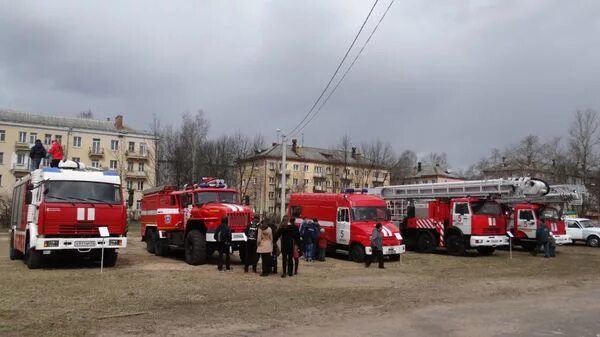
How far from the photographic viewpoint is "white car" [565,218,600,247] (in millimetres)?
34094

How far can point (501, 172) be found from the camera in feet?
260

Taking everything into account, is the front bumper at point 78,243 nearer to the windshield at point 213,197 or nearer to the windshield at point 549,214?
the windshield at point 213,197

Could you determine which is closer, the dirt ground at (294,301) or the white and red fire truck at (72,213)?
the dirt ground at (294,301)

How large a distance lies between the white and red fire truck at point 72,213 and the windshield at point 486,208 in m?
15.2

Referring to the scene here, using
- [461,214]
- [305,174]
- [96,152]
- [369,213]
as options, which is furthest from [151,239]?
[305,174]

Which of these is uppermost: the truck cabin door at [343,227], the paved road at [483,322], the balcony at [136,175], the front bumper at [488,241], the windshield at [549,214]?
the balcony at [136,175]

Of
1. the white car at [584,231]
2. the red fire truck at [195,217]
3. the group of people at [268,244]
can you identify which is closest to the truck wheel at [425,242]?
the red fire truck at [195,217]

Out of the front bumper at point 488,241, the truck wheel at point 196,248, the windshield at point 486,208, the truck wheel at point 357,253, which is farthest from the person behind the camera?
the windshield at point 486,208

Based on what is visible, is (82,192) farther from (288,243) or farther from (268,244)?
(288,243)

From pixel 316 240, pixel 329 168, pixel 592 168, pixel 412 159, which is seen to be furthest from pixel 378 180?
pixel 316 240

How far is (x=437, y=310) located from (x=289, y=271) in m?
5.88

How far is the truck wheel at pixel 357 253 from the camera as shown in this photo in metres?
20.8

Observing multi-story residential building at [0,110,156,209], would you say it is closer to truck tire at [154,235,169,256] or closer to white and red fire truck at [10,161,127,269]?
truck tire at [154,235,169,256]

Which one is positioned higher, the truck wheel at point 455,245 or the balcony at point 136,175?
the balcony at point 136,175
